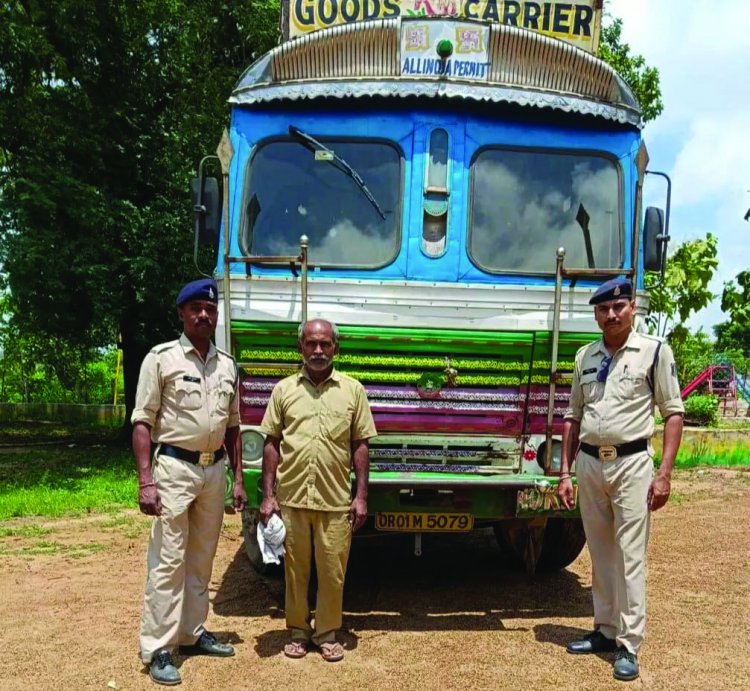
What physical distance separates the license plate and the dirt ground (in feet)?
1.95

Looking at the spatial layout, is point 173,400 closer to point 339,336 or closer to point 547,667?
point 339,336

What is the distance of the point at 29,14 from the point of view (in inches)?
444

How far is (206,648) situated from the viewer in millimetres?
4473

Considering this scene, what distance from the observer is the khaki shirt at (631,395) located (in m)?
4.28

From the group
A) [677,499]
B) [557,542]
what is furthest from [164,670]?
[677,499]

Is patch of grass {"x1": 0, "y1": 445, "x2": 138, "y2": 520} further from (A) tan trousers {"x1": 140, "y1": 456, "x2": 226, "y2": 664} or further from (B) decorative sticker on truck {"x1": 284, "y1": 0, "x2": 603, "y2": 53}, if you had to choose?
(B) decorative sticker on truck {"x1": 284, "y1": 0, "x2": 603, "y2": 53}

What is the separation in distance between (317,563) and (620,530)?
1563 mm

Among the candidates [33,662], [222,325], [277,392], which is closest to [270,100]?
[222,325]

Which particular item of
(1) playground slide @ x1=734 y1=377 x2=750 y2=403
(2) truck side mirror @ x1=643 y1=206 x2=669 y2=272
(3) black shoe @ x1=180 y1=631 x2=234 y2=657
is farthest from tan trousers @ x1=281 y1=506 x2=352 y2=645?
(1) playground slide @ x1=734 y1=377 x2=750 y2=403

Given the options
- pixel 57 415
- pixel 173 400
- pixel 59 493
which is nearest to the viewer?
pixel 173 400

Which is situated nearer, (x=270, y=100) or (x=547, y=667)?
(x=547, y=667)

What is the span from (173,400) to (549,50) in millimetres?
3090

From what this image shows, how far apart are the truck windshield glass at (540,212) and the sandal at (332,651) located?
92.0 inches

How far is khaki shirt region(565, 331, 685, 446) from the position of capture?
4.28m
